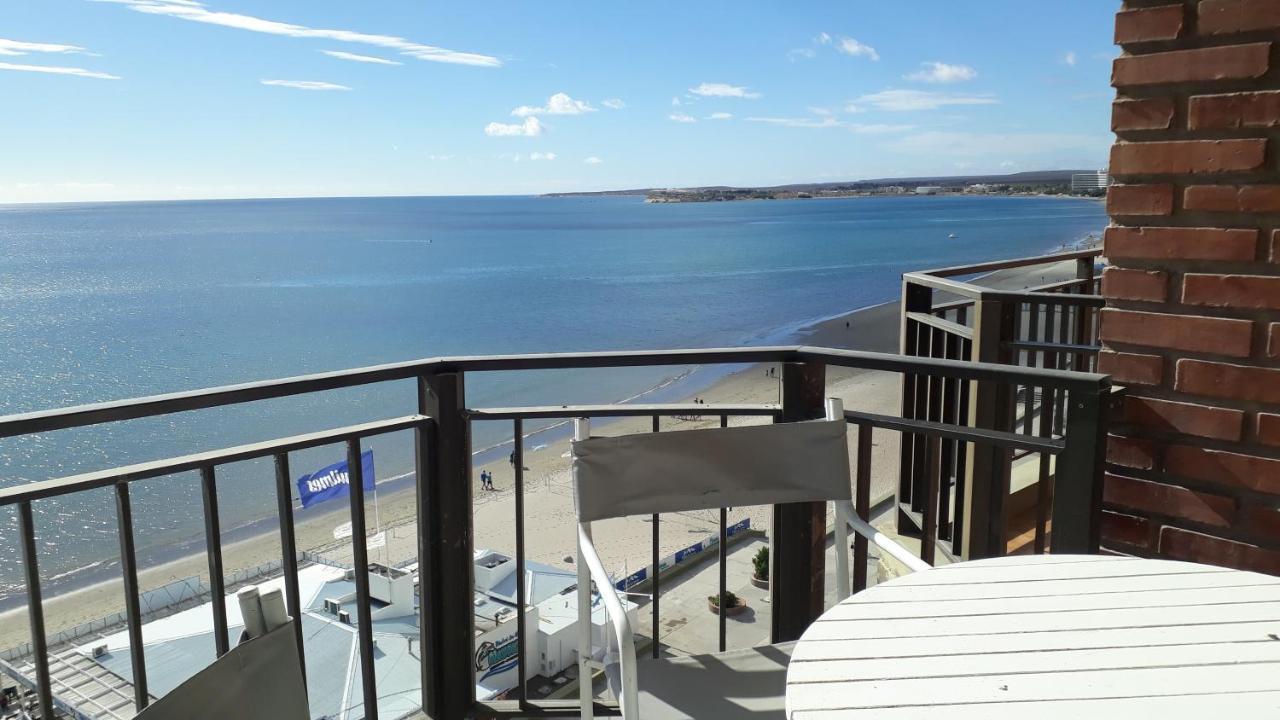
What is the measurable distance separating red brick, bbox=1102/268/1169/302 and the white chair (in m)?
0.78

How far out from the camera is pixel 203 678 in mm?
793

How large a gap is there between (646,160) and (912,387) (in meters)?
94.7

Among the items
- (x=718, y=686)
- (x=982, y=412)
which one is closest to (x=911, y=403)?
(x=982, y=412)

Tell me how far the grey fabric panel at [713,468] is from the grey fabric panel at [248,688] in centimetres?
80

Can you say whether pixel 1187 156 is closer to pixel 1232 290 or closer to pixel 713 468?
pixel 1232 290

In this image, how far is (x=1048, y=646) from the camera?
44.2 inches

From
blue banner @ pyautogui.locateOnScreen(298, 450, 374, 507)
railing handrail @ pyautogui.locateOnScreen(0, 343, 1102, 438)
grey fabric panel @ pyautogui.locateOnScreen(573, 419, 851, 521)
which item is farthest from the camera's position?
blue banner @ pyautogui.locateOnScreen(298, 450, 374, 507)

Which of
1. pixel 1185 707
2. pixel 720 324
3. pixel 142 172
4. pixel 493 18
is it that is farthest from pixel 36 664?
pixel 142 172

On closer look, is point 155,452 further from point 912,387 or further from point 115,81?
point 115,81

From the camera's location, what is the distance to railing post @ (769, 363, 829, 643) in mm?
2154

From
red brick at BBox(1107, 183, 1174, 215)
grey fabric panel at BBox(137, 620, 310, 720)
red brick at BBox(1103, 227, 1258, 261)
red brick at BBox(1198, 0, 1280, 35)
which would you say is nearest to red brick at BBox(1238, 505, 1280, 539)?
red brick at BBox(1103, 227, 1258, 261)

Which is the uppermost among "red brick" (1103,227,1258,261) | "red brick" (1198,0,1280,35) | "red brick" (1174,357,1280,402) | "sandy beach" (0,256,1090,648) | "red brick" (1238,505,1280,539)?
"red brick" (1198,0,1280,35)

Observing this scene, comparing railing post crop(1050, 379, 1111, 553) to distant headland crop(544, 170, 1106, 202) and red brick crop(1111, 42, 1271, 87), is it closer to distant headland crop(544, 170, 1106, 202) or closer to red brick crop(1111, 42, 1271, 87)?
red brick crop(1111, 42, 1271, 87)

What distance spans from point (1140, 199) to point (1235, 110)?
245 millimetres
